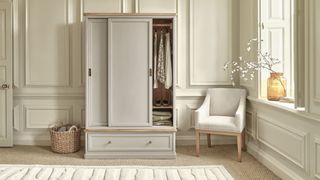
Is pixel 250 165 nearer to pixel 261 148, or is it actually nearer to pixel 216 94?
pixel 261 148

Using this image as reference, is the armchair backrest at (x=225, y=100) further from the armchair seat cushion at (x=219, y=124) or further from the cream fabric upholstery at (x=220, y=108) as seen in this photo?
the armchair seat cushion at (x=219, y=124)

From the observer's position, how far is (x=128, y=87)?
4.04 metres

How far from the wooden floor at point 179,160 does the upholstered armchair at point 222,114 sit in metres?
0.15

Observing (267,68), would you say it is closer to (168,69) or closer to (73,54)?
(168,69)

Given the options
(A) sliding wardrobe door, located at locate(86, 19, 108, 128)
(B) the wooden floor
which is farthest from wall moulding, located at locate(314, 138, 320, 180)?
(A) sliding wardrobe door, located at locate(86, 19, 108, 128)

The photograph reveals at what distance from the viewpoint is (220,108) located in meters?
4.46

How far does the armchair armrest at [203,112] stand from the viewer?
405 centimetres

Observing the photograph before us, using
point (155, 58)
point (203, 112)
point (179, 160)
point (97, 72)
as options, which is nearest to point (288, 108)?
point (203, 112)

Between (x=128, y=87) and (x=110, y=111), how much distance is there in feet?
1.18

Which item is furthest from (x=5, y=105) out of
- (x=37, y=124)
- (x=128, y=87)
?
(x=128, y=87)

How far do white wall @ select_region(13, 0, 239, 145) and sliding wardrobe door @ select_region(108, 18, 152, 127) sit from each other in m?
0.68

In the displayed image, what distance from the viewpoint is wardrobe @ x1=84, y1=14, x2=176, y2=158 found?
4.00 m

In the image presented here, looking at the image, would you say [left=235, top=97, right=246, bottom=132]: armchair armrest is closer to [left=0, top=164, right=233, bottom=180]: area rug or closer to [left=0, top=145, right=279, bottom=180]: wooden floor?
[left=0, top=145, right=279, bottom=180]: wooden floor

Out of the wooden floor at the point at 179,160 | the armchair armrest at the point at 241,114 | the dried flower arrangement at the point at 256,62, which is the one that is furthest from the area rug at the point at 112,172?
the dried flower arrangement at the point at 256,62
